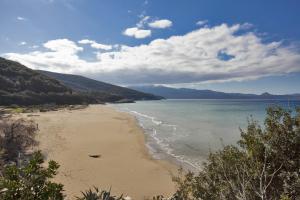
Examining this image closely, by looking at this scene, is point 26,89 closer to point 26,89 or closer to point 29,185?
point 26,89

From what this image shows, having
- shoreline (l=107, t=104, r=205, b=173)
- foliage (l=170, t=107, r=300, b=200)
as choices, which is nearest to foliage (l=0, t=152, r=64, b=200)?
foliage (l=170, t=107, r=300, b=200)

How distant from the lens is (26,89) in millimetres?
99250

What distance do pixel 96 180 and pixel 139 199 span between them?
3.40 metres

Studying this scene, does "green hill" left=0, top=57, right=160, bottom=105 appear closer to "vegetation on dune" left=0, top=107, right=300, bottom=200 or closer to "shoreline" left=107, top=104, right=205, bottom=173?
"shoreline" left=107, top=104, right=205, bottom=173

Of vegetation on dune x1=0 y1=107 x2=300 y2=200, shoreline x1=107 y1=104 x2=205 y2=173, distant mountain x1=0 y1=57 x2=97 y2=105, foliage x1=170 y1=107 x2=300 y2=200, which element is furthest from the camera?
distant mountain x1=0 y1=57 x2=97 y2=105

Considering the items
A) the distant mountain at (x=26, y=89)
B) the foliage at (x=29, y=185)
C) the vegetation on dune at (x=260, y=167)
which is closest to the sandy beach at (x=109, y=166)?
the vegetation on dune at (x=260, y=167)

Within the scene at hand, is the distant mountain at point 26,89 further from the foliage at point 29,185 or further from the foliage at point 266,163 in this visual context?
the foliage at point 29,185

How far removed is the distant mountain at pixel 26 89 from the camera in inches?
3383

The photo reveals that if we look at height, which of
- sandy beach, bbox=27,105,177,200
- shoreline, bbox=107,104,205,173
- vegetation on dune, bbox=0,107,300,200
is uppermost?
vegetation on dune, bbox=0,107,300,200

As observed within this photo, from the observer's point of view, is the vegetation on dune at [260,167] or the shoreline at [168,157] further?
the shoreline at [168,157]

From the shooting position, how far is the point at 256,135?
7.77 m

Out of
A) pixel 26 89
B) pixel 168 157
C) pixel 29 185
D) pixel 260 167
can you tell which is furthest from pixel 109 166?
pixel 26 89

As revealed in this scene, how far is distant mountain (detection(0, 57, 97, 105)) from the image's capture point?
85.9m

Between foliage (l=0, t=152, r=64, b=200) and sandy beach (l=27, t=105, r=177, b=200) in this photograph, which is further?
sandy beach (l=27, t=105, r=177, b=200)
